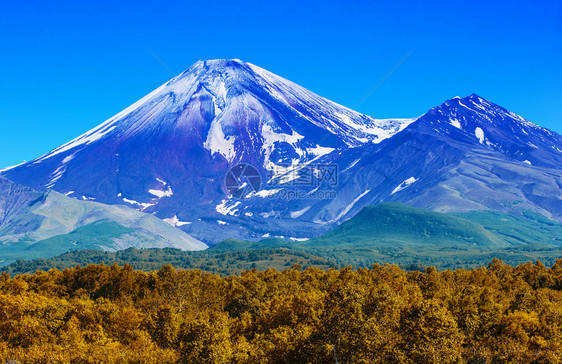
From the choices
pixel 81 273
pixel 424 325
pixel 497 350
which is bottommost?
pixel 497 350

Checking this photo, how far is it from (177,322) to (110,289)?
34.1m

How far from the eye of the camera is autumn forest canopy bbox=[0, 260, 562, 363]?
35719 millimetres

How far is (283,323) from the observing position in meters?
53.7

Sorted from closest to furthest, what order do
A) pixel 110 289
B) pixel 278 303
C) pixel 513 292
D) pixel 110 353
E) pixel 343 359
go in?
pixel 343 359 < pixel 110 353 < pixel 278 303 < pixel 513 292 < pixel 110 289

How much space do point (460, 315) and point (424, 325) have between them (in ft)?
58.8

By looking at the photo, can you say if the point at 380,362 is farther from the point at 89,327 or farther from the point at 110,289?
the point at 110,289

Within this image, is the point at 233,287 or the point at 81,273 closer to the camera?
the point at 233,287

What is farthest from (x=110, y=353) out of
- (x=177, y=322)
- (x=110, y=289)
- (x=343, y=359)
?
(x=110, y=289)

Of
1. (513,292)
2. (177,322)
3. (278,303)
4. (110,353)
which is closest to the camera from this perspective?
(110,353)

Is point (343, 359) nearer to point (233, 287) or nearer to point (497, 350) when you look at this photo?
point (497, 350)

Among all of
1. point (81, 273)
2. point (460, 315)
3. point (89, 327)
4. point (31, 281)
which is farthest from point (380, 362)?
point (31, 281)

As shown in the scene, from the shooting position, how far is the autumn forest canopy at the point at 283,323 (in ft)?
117

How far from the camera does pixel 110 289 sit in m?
86.0

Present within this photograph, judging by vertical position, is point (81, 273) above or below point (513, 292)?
above
